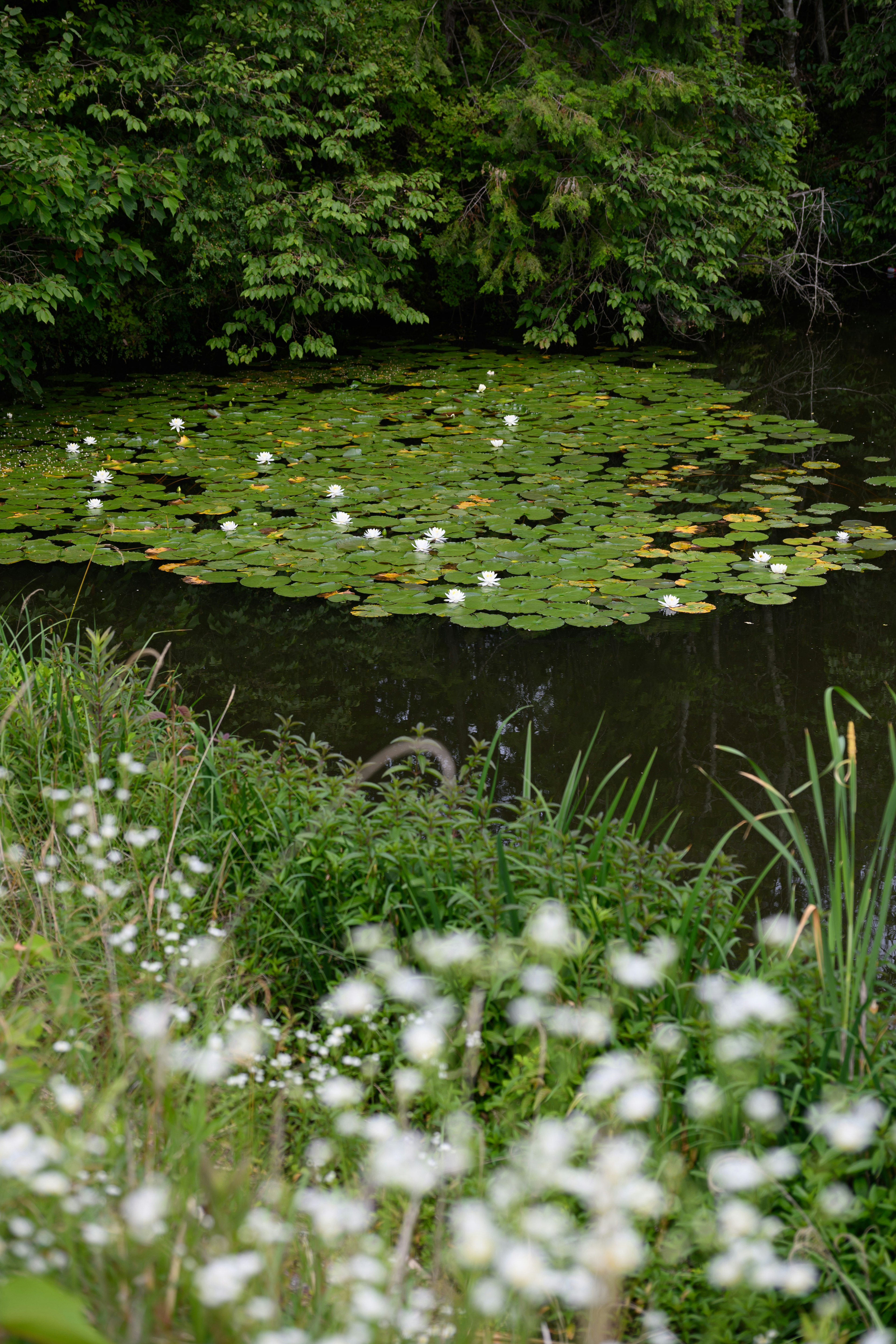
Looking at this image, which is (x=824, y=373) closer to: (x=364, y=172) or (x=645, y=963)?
(x=364, y=172)

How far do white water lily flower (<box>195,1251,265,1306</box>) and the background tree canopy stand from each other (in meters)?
6.28

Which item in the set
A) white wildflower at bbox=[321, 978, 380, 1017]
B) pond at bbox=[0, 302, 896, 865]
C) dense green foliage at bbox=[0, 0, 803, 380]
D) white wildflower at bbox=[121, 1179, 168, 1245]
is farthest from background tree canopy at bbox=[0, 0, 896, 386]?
white wildflower at bbox=[121, 1179, 168, 1245]

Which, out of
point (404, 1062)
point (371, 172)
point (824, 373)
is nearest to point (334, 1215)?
point (404, 1062)

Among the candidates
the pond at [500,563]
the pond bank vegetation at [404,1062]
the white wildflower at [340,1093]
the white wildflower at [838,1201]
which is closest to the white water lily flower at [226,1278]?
the pond bank vegetation at [404,1062]

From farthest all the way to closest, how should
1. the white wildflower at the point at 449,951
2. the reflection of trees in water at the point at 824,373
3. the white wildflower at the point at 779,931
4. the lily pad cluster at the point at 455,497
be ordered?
the reflection of trees in water at the point at 824,373 → the lily pad cluster at the point at 455,497 → the white wildflower at the point at 779,931 → the white wildflower at the point at 449,951

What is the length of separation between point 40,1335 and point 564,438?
577cm

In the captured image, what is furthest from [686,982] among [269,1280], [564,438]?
[564,438]

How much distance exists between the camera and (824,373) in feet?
26.8

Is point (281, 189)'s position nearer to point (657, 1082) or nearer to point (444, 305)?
point (444, 305)

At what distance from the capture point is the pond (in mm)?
3566

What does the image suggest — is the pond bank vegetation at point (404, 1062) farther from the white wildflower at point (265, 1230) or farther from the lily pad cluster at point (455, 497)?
the lily pad cluster at point (455, 497)

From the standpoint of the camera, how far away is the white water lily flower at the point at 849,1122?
789mm

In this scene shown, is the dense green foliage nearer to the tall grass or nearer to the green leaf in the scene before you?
the tall grass

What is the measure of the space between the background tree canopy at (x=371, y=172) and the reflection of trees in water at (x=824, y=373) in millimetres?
592
